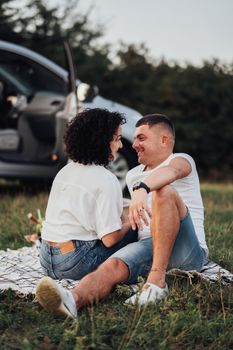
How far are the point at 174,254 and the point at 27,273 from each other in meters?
1.01

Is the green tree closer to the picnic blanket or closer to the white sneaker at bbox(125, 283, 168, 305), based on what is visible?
the picnic blanket

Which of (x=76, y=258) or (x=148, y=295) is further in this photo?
(x=76, y=258)

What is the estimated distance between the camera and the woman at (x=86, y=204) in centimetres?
416

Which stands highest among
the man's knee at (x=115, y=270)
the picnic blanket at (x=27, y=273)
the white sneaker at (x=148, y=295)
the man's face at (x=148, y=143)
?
the man's face at (x=148, y=143)

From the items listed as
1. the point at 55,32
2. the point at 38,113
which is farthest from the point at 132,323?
the point at 55,32

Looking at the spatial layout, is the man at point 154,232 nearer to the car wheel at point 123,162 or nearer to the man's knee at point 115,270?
the man's knee at point 115,270

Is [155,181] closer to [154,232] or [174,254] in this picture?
[154,232]

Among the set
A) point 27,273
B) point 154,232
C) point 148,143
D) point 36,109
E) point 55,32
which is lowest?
point 27,273

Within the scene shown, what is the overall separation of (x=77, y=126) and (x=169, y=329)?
1354 mm

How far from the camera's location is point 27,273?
473cm

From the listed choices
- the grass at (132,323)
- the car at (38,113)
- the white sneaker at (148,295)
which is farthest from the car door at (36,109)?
the white sneaker at (148,295)

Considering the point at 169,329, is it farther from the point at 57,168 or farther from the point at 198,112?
the point at 198,112

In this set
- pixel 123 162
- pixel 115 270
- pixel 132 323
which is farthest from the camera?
pixel 123 162

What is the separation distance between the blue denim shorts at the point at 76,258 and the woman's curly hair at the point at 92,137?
48cm
